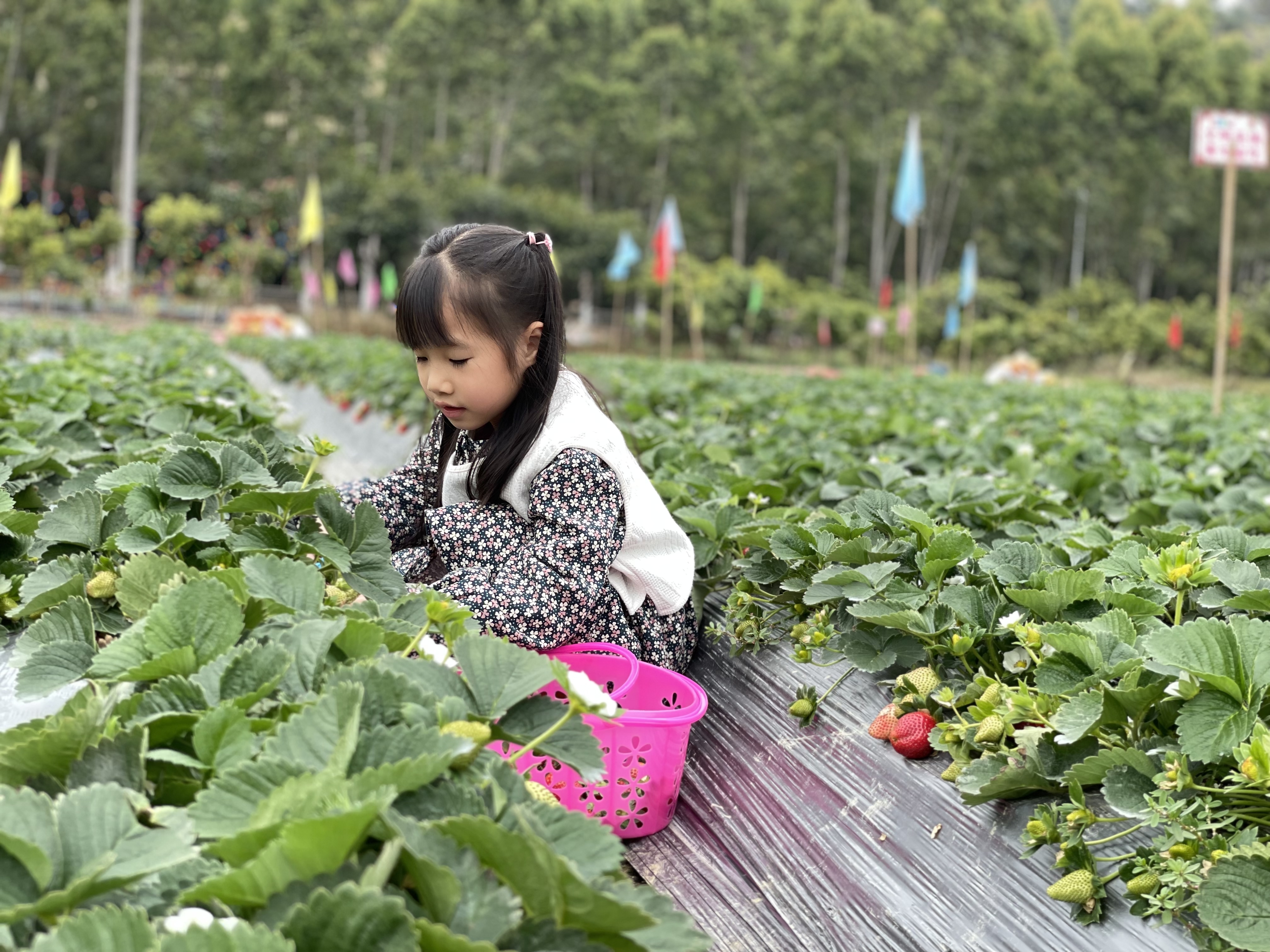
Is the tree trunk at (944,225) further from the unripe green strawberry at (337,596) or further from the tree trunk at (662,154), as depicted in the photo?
the unripe green strawberry at (337,596)

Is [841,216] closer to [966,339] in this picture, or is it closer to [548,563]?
[966,339]

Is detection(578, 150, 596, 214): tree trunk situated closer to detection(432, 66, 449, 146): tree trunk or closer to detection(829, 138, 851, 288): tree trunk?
detection(432, 66, 449, 146): tree trunk

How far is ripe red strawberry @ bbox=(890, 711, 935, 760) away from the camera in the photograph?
1.92 m

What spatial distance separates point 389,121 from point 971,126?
2174 cm

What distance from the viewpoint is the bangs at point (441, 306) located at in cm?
229

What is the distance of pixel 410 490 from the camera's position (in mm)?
2764

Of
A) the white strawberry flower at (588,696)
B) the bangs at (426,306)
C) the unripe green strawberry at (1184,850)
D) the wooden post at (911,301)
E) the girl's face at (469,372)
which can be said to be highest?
the wooden post at (911,301)

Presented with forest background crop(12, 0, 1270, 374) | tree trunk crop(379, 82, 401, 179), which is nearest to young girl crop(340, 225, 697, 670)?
forest background crop(12, 0, 1270, 374)

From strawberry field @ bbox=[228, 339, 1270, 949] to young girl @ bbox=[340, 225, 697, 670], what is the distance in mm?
283

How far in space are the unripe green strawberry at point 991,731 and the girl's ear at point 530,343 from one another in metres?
1.22

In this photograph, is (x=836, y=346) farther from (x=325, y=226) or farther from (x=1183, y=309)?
(x=325, y=226)

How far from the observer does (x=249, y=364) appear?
14719mm

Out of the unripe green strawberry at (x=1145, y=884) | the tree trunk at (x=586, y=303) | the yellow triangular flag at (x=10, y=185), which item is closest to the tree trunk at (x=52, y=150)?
the yellow triangular flag at (x=10, y=185)

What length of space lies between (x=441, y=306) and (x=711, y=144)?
42809 millimetres
